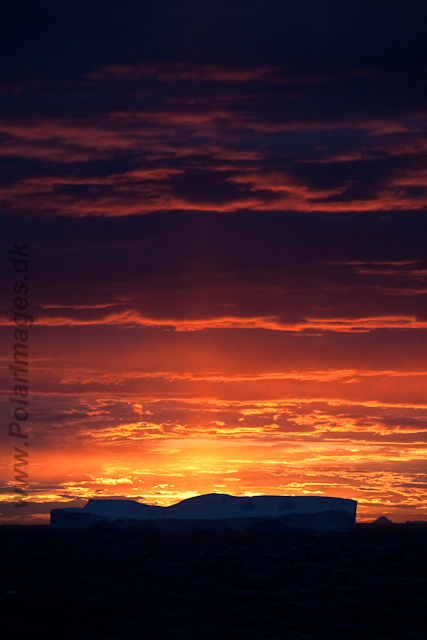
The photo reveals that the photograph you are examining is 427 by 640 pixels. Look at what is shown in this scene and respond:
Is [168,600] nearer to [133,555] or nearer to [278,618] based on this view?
[278,618]

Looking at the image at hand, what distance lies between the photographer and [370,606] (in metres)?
23.0

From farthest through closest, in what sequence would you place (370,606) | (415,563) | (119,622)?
1. (415,563)
2. (370,606)
3. (119,622)

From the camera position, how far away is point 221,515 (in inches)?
3703

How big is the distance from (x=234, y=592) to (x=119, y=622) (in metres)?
7.90

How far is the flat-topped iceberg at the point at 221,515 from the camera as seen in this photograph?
89188mm

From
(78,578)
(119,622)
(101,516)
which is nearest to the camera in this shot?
(119,622)

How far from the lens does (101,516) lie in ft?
292

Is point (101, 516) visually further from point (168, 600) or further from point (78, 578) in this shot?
point (168, 600)

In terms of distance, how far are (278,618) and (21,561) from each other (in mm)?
26300

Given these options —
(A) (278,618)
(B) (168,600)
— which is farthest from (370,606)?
(B) (168,600)

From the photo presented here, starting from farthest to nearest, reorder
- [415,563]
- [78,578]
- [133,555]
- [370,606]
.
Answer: [133,555]
[415,563]
[78,578]
[370,606]

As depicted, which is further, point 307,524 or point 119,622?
point 307,524

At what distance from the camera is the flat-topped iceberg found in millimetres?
89188

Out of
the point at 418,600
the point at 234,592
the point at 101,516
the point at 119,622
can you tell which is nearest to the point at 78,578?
the point at 234,592
